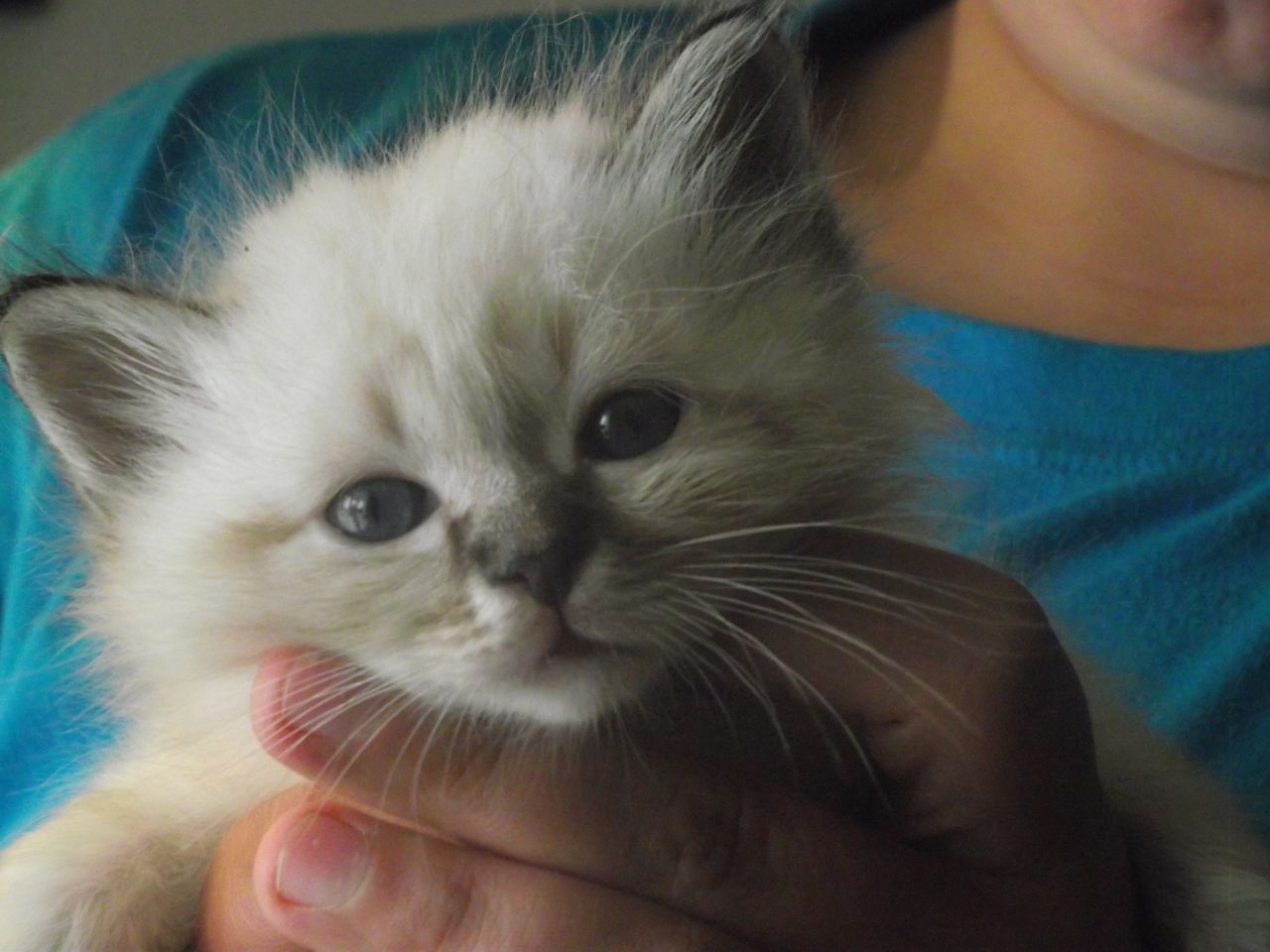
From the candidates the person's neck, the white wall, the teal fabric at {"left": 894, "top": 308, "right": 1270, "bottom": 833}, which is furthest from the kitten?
the white wall

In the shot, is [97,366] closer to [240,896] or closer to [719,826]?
[240,896]

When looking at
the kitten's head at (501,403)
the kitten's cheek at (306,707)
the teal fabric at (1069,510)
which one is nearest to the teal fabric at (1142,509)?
the teal fabric at (1069,510)

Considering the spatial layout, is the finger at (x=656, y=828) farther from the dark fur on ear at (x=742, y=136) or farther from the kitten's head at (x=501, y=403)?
the dark fur on ear at (x=742, y=136)

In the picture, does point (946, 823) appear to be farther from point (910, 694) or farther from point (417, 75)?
point (417, 75)

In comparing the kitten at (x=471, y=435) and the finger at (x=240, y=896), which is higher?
the kitten at (x=471, y=435)

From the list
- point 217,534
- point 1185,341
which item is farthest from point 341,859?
point 1185,341

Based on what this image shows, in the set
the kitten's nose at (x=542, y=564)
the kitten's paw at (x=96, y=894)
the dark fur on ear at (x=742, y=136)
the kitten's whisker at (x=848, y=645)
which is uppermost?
the dark fur on ear at (x=742, y=136)
